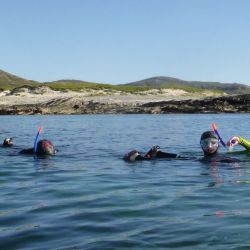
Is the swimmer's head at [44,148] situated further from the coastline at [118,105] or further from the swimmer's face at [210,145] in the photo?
the coastline at [118,105]

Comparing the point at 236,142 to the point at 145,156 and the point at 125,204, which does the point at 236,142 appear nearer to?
the point at 145,156

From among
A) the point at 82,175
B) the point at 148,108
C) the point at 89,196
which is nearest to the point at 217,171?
the point at 82,175

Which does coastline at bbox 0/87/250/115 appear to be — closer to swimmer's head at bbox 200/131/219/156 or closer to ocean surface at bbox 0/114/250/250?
swimmer's head at bbox 200/131/219/156

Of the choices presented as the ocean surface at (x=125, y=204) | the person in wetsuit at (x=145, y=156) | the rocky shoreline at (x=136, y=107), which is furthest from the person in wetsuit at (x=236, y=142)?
the rocky shoreline at (x=136, y=107)

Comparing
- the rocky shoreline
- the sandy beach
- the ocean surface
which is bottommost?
the ocean surface

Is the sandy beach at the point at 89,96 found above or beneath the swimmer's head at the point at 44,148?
above

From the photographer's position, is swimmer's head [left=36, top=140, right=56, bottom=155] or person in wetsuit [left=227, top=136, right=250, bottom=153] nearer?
person in wetsuit [left=227, top=136, right=250, bottom=153]

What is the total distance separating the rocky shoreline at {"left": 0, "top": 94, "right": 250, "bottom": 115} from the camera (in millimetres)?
74062

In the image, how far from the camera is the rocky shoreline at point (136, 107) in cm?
7406

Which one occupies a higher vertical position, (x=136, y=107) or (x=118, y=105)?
(x=118, y=105)

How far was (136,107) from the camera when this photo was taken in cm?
7588

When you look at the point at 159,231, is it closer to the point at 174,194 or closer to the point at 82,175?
the point at 174,194

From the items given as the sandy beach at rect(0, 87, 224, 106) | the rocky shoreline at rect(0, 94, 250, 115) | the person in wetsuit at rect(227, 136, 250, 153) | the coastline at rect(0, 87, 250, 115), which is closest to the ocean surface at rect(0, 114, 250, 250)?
the person in wetsuit at rect(227, 136, 250, 153)

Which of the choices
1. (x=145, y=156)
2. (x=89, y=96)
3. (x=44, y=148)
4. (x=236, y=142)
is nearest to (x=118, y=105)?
(x=89, y=96)
